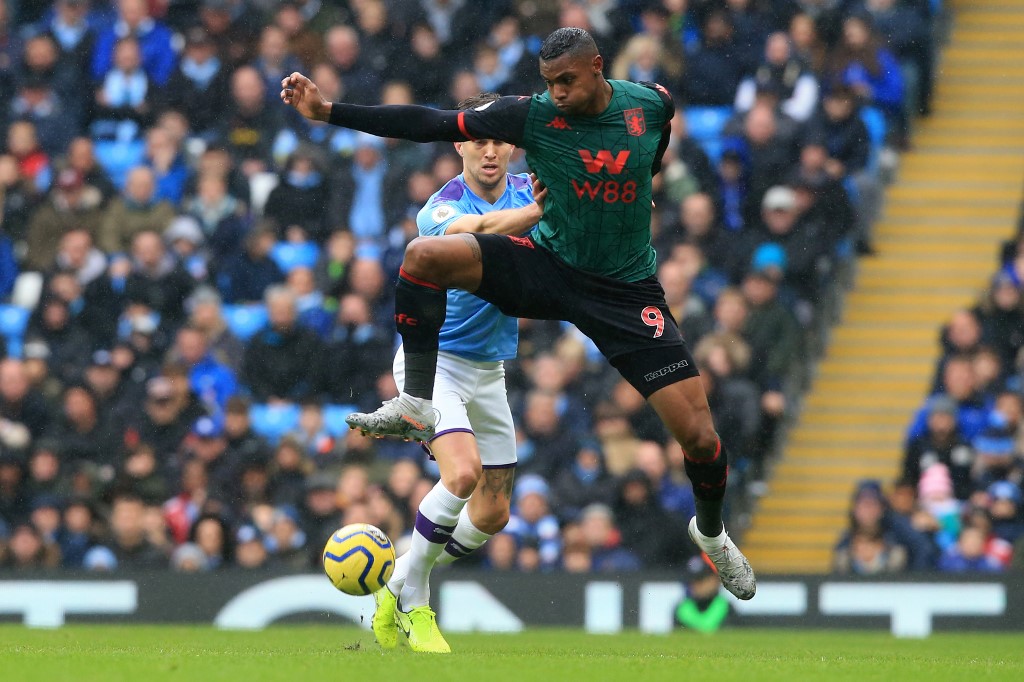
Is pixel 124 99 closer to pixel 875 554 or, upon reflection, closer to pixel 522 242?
pixel 875 554

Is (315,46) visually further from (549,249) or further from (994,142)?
(549,249)

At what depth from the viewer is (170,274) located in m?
15.6

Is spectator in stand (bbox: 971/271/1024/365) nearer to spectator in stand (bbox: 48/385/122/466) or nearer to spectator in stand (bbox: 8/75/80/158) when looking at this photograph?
spectator in stand (bbox: 48/385/122/466)

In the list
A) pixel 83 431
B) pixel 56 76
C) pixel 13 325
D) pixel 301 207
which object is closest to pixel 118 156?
pixel 56 76

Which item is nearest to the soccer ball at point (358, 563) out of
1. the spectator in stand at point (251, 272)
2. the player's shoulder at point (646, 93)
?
the player's shoulder at point (646, 93)

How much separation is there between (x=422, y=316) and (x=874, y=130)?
9.03 metres

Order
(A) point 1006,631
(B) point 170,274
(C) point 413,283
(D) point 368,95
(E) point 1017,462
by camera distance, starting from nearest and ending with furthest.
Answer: (C) point 413,283 → (A) point 1006,631 → (E) point 1017,462 → (B) point 170,274 → (D) point 368,95

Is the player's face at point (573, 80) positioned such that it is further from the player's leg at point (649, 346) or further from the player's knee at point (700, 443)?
the player's knee at point (700, 443)

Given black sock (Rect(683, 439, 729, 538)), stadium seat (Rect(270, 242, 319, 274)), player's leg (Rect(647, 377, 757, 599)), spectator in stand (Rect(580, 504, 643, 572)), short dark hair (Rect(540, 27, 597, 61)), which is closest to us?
short dark hair (Rect(540, 27, 597, 61))

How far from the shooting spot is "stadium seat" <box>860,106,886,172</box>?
52.6ft

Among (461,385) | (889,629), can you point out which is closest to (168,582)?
(461,385)

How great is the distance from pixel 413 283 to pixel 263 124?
888 cm

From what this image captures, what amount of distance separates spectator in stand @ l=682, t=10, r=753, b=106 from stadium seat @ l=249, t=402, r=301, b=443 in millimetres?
4847

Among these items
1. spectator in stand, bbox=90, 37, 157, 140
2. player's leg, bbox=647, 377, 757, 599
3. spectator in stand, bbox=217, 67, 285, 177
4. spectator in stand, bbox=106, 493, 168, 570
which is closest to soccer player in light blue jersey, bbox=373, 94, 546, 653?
player's leg, bbox=647, 377, 757, 599
